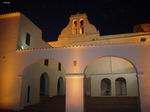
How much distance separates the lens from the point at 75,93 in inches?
471

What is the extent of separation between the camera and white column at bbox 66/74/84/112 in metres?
11.8

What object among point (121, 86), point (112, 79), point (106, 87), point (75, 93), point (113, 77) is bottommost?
point (75, 93)

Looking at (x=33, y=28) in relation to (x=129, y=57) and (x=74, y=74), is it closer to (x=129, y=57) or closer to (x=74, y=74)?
(x=74, y=74)

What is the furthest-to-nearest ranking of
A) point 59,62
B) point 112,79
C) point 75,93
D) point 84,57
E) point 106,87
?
point 106,87
point 112,79
point 59,62
point 84,57
point 75,93

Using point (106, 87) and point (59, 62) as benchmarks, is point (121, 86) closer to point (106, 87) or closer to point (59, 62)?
point (106, 87)

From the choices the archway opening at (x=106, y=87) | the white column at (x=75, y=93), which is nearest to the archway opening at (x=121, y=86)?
the archway opening at (x=106, y=87)

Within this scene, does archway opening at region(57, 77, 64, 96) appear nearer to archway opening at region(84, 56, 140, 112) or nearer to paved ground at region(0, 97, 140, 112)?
archway opening at region(84, 56, 140, 112)

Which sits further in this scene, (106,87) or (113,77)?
(106,87)

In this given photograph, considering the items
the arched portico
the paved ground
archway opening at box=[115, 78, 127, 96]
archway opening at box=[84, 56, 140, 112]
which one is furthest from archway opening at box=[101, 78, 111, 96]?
the arched portico

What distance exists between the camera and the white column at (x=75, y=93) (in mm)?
11758

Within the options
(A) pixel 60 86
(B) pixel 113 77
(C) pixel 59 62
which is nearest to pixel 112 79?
(B) pixel 113 77

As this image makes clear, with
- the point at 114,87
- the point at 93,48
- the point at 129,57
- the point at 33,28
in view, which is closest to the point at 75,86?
the point at 93,48

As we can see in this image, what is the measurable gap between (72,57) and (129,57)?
3.75 m

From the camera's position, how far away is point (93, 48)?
40.2 feet
